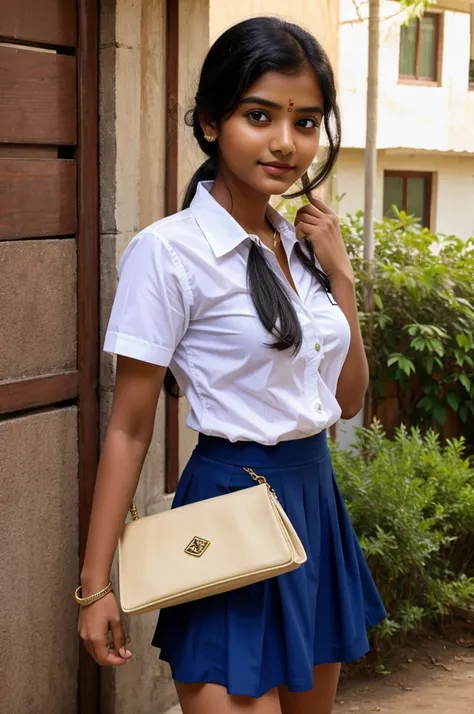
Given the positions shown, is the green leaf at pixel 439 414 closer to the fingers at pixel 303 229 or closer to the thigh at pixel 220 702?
the fingers at pixel 303 229

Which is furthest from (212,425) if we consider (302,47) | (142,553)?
(302,47)

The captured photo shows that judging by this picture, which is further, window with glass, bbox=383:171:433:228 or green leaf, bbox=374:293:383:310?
window with glass, bbox=383:171:433:228

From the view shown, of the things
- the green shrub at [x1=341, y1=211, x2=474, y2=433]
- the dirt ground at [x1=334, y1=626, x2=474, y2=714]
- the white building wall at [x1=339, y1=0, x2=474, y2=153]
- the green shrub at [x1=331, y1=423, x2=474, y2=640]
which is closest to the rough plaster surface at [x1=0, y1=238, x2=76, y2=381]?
the green shrub at [x1=331, y1=423, x2=474, y2=640]

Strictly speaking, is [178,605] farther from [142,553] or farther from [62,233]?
[62,233]

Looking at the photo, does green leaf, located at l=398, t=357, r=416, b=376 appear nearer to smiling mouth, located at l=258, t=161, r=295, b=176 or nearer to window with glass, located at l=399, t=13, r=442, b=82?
smiling mouth, located at l=258, t=161, r=295, b=176

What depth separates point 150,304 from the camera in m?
2.03

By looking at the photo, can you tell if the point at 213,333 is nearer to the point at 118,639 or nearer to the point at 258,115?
the point at 258,115

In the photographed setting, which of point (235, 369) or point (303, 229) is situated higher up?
point (303, 229)

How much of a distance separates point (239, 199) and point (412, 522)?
2035 mm

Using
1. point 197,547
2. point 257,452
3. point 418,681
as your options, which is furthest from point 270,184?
point 418,681

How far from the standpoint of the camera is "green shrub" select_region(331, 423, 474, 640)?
3.96 m

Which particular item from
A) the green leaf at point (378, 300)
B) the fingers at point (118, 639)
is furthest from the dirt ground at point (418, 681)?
the fingers at point (118, 639)

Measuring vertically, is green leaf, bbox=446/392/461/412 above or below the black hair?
below

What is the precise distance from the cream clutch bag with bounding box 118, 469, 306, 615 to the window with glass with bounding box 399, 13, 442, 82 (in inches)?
441
